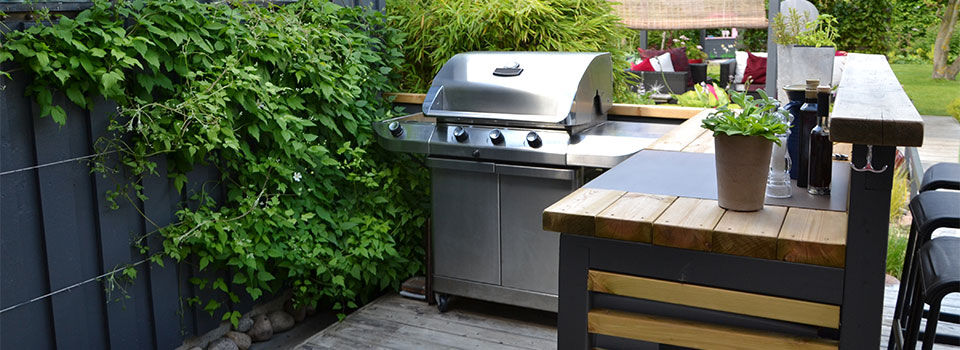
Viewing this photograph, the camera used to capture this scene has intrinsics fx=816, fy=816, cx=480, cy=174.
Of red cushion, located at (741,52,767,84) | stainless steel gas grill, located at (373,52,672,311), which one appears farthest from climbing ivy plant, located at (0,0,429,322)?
red cushion, located at (741,52,767,84)

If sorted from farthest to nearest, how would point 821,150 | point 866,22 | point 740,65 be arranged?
point 866,22 < point 740,65 < point 821,150

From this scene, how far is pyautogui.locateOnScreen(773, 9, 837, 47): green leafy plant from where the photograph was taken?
295 centimetres

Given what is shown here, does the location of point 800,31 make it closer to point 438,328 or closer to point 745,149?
point 745,149

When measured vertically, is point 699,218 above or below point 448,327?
above

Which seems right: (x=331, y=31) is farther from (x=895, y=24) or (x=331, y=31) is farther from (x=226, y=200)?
(x=895, y=24)

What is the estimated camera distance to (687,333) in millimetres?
1779

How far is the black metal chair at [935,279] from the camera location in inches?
64.9

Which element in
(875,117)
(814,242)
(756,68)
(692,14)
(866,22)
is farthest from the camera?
(866,22)

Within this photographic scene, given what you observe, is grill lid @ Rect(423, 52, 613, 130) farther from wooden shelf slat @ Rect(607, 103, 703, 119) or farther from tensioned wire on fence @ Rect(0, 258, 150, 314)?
tensioned wire on fence @ Rect(0, 258, 150, 314)

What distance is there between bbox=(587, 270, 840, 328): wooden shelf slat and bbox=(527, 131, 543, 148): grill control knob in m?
1.45

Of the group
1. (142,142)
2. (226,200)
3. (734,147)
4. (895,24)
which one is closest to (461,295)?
(226,200)

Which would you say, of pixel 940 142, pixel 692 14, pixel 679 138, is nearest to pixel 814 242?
pixel 679 138

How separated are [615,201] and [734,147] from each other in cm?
32

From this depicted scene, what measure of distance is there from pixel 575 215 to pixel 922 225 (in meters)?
1.06
